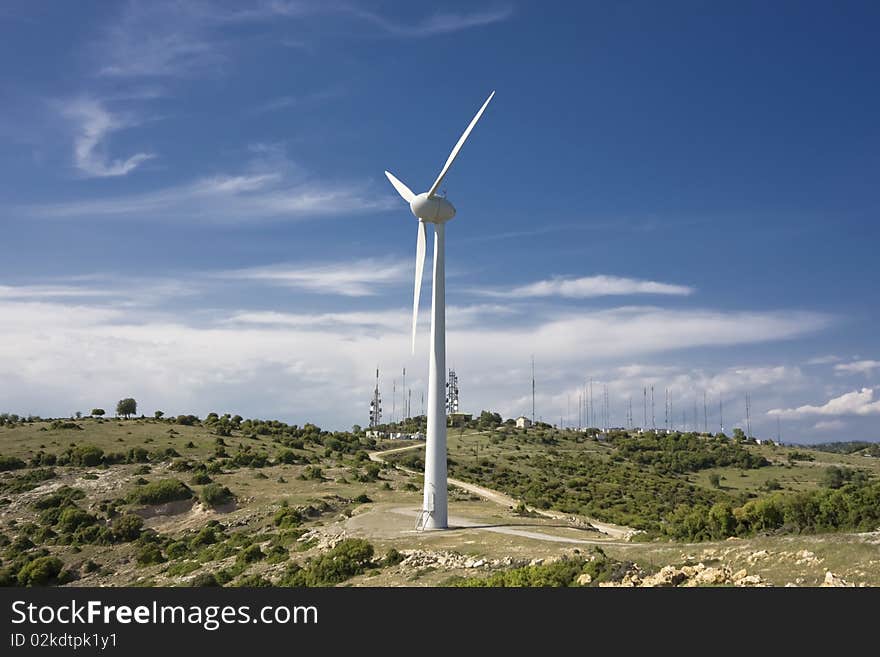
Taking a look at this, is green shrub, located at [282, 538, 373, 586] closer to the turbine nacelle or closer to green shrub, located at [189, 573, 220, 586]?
green shrub, located at [189, 573, 220, 586]

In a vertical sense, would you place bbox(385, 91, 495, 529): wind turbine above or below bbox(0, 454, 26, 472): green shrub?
above

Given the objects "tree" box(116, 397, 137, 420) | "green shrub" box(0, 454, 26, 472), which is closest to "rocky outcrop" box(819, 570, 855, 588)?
"green shrub" box(0, 454, 26, 472)

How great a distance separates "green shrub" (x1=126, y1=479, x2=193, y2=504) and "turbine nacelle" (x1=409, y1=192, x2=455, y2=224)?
4184 centimetres

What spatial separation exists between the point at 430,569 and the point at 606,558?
345 inches

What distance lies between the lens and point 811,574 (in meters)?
22.0

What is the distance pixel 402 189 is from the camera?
4756cm

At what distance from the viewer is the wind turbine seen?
136 ft

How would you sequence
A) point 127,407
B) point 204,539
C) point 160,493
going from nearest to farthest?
1. point 204,539
2. point 160,493
3. point 127,407

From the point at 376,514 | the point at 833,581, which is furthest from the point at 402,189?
the point at 833,581

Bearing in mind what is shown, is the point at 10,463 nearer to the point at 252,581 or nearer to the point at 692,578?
the point at 252,581

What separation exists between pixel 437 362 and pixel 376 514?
1633 cm

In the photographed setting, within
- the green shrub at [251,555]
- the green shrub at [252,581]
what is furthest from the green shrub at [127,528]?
the green shrub at [252,581]

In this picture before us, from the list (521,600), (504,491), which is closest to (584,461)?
(504,491)

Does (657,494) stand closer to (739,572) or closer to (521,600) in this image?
(739,572)
